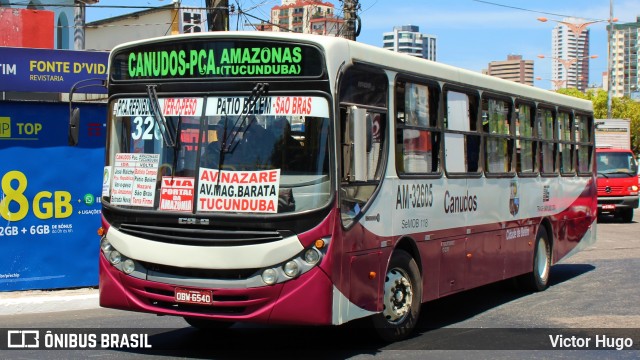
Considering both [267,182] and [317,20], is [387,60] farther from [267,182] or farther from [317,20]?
[317,20]

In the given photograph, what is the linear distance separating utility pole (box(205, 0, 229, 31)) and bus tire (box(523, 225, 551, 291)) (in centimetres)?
652

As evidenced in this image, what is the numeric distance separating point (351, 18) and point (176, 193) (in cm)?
1450

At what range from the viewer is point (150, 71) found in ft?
27.7

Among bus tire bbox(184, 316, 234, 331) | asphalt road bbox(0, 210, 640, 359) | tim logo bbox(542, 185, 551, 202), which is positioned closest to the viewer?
asphalt road bbox(0, 210, 640, 359)

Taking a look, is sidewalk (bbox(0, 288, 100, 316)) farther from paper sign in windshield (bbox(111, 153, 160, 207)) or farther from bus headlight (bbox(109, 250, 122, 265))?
paper sign in windshield (bbox(111, 153, 160, 207))

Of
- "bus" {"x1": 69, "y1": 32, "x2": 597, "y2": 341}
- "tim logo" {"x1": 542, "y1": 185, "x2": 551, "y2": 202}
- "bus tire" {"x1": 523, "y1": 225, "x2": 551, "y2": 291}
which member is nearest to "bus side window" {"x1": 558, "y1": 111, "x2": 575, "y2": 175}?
"tim logo" {"x1": 542, "y1": 185, "x2": 551, "y2": 202}

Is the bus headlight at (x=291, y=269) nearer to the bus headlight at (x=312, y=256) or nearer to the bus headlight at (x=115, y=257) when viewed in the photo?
the bus headlight at (x=312, y=256)

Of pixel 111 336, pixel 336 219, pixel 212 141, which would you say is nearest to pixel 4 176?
pixel 111 336

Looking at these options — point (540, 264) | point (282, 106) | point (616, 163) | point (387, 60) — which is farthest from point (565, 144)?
point (616, 163)

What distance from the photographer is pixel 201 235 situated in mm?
7723

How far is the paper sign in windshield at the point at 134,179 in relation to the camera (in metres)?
8.12

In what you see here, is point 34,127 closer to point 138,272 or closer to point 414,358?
point 138,272

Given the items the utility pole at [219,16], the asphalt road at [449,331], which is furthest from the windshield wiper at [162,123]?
the utility pole at [219,16]

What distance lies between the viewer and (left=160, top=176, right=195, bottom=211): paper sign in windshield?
25.8ft
